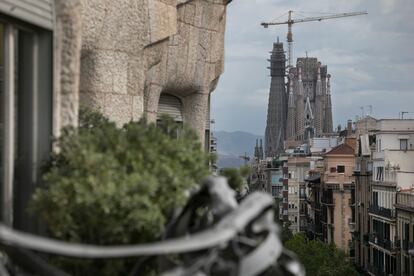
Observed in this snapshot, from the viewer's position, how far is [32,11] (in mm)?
10711

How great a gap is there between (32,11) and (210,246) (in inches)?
171

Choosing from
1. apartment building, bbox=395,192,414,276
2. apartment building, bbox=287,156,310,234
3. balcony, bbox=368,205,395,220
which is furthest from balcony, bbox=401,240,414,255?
apartment building, bbox=287,156,310,234

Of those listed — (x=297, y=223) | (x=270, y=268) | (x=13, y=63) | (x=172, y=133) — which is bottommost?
(x=297, y=223)

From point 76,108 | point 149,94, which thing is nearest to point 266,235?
point 76,108

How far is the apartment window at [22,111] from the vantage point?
1058cm

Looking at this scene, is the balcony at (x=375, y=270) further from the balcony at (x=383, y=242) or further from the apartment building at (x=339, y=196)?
the apartment building at (x=339, y=196)

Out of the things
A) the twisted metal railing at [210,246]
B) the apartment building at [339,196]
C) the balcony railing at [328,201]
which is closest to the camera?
the twisted metal railing at [210,246]

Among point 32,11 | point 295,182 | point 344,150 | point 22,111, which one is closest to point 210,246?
point 22,111

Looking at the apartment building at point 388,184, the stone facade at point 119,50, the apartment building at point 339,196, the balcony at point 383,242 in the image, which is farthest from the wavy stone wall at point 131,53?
the apartment building at point 339,196

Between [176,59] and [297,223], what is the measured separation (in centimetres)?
10184

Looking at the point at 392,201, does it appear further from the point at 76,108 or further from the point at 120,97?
the point at 76,108

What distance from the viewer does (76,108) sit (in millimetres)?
11305

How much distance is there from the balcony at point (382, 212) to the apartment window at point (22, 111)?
47740 millimetres

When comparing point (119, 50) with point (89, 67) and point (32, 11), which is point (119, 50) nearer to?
point (89, 67)
